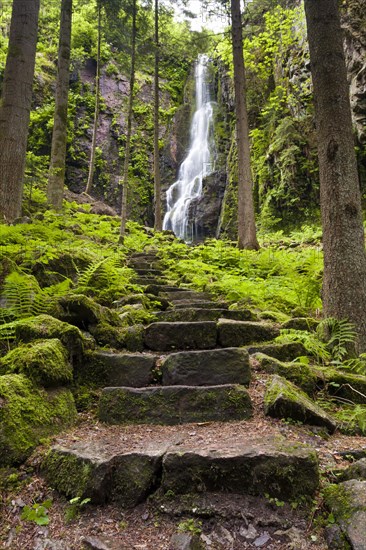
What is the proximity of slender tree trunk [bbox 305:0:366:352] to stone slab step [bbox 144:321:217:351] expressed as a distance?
1.48 m

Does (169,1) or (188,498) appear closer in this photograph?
(188,498)

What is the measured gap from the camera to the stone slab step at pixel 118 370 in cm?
344

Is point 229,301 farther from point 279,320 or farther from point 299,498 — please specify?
point 299,498

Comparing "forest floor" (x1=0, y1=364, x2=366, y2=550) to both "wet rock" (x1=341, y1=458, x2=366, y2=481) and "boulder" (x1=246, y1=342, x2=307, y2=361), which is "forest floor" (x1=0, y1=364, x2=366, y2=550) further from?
"boulder" (x1=246, y1=342, x2=307, y2=361)

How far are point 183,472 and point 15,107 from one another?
647cm

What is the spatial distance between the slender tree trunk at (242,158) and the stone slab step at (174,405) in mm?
8101

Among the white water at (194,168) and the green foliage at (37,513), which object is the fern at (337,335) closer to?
the green foliage at (37,513)

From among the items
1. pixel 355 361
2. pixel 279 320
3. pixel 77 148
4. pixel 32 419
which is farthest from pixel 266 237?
pixel 77 148

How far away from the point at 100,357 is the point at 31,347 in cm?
66

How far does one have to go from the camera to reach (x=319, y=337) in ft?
14.5

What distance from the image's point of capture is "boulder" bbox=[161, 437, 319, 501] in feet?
7.14

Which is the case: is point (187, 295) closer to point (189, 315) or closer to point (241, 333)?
point (189, 315)

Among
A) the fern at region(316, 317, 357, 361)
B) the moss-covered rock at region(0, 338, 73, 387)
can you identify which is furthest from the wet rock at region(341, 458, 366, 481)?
the moss-covered rock at region(0, 338, 73, 387)

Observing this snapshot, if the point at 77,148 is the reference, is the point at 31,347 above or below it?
below
